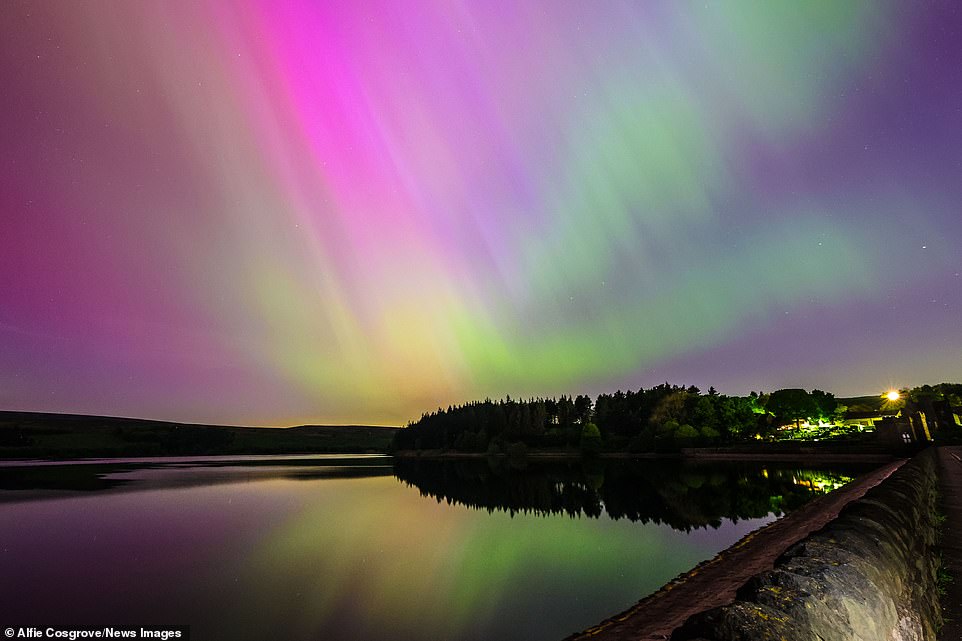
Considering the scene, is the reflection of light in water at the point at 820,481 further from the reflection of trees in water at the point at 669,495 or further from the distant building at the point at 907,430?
the distant building at the point at 907,430

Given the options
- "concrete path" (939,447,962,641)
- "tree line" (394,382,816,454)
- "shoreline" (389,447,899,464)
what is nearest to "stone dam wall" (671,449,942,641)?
"concrete path" (939,447,962,641)

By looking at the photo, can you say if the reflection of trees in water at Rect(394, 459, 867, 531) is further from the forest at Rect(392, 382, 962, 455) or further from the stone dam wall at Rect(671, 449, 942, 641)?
the forest at Rect(392, 382, 962, 455)

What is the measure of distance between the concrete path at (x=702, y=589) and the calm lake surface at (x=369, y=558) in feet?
4.82

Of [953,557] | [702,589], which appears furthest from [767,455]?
[953,557]

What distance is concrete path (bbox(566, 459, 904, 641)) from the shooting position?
12719 millimetres

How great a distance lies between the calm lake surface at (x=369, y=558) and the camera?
55.4 feet

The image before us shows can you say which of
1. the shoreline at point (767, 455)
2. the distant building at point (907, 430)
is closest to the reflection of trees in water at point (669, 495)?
the shoreline at point (767, 455)

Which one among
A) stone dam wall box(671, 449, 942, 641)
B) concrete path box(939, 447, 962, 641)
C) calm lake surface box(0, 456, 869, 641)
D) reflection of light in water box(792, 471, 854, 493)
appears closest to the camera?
stone dam wall box(671, 449, 942, 641)

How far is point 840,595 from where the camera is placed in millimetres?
3910

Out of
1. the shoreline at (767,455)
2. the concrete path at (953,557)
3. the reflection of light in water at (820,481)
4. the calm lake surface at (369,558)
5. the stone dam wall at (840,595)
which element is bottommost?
the shoreline at (767,455)

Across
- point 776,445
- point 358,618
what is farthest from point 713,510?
point 776,445

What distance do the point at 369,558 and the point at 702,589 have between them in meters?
16.6

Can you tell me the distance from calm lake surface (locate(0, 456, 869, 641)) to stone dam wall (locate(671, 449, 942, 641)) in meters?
11.4

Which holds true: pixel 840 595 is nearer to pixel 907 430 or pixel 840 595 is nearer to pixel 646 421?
pixel 907 430
